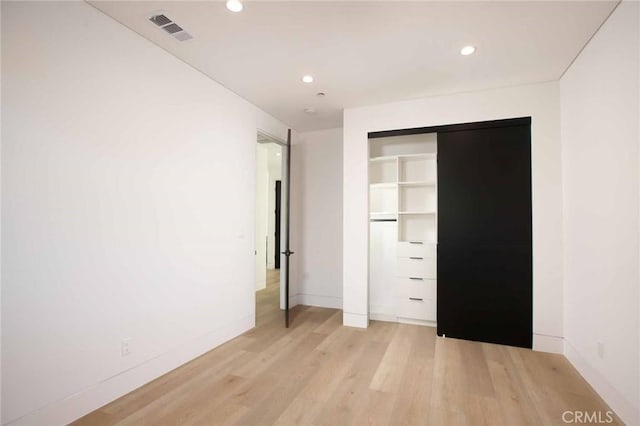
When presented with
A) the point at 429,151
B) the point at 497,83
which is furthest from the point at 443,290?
the point at 497,83

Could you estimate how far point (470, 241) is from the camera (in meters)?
3.45

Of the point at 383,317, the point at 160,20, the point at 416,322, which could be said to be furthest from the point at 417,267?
the point at 160,20

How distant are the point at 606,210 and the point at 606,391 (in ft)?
4.31

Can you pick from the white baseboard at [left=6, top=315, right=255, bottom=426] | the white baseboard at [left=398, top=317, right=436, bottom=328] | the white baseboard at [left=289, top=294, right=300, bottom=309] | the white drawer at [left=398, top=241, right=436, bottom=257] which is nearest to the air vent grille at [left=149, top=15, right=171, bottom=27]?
the white baseboard at [left=6, top=315, right=255, bottom=426]

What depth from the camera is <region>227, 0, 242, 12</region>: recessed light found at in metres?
2.02

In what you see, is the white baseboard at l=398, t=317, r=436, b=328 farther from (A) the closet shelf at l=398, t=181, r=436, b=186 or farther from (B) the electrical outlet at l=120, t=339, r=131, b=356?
(B) the electrical outlet at l=120, t=339, r=131, b=356

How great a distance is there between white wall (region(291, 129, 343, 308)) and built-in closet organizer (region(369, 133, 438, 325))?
716 mm

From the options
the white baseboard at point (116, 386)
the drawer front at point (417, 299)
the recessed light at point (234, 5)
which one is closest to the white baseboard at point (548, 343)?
the drawer front at point (417, 299)

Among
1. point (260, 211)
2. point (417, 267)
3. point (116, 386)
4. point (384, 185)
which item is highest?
point (384, 185)

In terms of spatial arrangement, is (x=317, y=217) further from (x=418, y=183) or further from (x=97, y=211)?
(x=97, y=211)

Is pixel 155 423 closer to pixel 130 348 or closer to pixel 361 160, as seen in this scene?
pixel 130 348

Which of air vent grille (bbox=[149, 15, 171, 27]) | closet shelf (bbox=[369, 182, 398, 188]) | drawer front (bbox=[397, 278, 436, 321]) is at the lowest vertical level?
drawer front (bbox=[397, 278, 436, 321])

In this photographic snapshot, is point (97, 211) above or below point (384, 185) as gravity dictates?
below

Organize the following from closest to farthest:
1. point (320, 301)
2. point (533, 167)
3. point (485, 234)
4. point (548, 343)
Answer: point (548, 343), point (533, 167), point (485, 234), point (320, 301)
